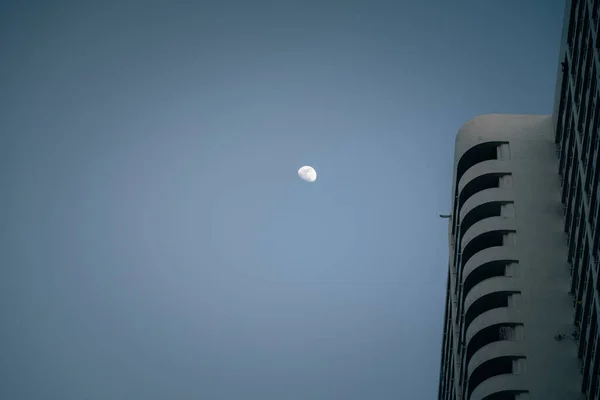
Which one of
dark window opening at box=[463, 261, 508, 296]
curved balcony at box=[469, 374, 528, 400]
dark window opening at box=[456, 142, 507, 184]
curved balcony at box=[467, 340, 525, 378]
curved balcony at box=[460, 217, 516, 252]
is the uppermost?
dark window opening at box=[456, 142, 507, 184]

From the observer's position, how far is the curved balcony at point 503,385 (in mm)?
51875

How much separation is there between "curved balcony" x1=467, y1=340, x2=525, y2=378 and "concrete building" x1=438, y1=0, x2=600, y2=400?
71 mm

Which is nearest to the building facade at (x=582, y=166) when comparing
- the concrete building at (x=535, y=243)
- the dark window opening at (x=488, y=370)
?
the concrete building at (x=535, y=243)

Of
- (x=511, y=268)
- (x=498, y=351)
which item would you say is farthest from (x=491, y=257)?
(x=498, y=351)

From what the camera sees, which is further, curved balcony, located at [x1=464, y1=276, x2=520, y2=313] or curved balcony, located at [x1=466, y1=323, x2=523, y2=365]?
curved balcony, located at [x1=464, y1=276, x2=520, y2=313]

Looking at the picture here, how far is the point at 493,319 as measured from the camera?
180ft

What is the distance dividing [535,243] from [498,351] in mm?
8096

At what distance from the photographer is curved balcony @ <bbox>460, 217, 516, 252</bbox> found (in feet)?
186

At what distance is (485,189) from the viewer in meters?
59.4

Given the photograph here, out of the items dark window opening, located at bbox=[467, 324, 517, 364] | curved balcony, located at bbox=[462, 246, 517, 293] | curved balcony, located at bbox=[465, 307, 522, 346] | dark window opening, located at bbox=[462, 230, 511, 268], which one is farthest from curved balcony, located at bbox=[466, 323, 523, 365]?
dark window opening, located at bbox=[462, 230, 511, 268]

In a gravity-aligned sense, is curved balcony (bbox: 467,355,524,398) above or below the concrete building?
below

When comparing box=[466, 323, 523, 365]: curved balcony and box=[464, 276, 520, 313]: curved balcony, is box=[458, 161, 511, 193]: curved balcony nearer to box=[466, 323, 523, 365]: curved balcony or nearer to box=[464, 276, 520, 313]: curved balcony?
box=[464, 276, 520, 313]: curved balcony

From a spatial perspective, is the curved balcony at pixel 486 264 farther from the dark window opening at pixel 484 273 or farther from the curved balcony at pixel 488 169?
the curved balcony at pixel 488 169

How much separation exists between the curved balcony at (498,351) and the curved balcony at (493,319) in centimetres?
131
